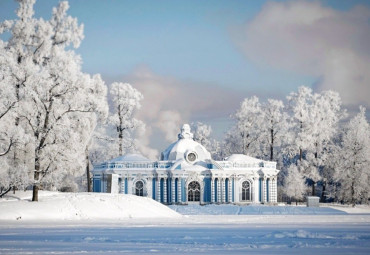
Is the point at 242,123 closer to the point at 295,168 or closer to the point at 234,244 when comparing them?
the point at 295,168

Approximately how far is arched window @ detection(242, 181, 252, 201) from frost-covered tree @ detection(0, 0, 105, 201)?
23.7 meters

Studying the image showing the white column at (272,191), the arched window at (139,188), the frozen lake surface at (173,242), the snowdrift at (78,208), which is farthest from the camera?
the white column at (272,191)

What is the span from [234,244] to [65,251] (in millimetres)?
5196

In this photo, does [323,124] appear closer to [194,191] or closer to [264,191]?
[264,191]

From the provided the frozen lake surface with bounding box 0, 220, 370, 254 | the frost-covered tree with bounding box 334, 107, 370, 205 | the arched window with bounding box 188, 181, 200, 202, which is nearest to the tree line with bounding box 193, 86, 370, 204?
the frost-covered tree with bounding box 334, 107, 370, 205

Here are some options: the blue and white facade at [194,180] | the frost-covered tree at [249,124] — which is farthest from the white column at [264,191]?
the frost-covered tree at [249,124]

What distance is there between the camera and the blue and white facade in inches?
2102

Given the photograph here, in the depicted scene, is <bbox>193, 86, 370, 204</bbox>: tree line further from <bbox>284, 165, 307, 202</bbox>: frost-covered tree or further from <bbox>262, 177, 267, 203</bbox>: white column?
<bbox>262, 177, 267, 203</bbox>: white column

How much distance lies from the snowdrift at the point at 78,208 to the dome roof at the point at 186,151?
1926cm

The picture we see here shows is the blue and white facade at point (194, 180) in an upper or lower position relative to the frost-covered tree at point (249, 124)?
lower

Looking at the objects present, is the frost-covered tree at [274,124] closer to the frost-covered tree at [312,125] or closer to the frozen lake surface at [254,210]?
the frost-covered tree at [312,125]

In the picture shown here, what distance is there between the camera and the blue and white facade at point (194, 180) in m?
53.4

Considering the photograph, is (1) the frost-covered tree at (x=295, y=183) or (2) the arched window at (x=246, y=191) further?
(1) the frost-covered tree at (x=295, y=183)

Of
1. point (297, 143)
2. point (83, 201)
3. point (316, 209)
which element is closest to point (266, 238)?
point (83, 201)
